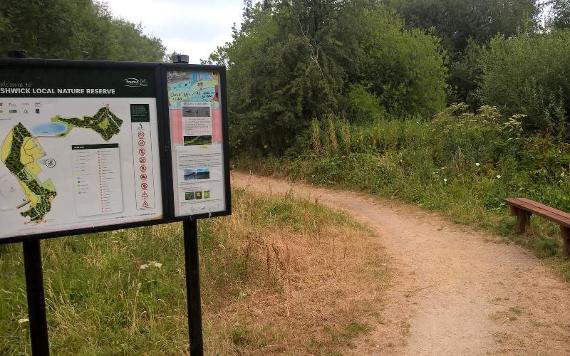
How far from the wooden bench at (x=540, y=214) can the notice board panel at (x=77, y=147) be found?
485 centimetres

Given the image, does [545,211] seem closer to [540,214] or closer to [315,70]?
[540,214]

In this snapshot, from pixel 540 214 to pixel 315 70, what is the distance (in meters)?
9.49

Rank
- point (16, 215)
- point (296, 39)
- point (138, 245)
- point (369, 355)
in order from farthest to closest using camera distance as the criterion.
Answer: point (296, 39) < point (138, 245) < point (369, 355) < point (16, 215)

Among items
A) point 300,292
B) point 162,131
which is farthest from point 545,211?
point 162,131

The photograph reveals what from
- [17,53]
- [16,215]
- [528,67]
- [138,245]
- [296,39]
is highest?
[296,39]

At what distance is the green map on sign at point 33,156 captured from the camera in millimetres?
2605

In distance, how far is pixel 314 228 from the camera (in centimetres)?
711

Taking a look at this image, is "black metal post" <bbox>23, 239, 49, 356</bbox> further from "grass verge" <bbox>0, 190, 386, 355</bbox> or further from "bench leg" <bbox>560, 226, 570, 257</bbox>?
"bench leg" <bbox>560, 226, 570, 257</bbox>

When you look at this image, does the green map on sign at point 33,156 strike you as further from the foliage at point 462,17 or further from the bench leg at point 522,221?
the foliage at point 462,17

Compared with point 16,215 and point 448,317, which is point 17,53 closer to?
point 16,215

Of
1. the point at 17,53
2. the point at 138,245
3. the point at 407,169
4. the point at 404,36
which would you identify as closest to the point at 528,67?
the point at 407,169

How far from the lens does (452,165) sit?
10109mm

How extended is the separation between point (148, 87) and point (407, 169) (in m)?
8.68

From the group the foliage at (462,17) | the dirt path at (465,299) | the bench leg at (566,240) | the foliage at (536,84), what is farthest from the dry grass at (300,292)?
the foliage at (462,17)
